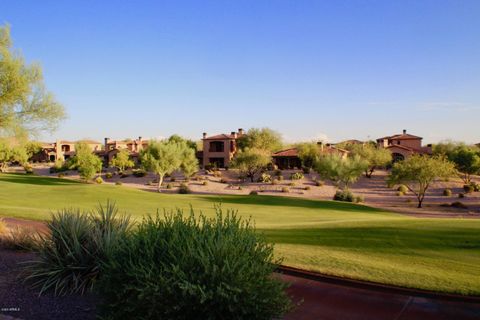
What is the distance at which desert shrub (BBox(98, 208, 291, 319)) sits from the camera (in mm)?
4688

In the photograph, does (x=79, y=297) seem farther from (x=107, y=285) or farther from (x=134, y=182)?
(x=134, y=182)

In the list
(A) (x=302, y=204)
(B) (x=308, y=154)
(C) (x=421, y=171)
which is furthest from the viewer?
(B) (x=308, y=154)

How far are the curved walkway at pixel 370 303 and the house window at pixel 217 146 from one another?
79.2 metres

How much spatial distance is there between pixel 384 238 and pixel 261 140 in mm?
70970

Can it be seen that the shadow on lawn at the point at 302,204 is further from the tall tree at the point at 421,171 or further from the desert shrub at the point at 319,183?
the desert shrub at the point at 319,183

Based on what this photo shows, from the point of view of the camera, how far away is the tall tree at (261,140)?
273ft

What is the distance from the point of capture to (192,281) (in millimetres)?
4797

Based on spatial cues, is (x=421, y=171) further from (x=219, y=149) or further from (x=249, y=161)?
(x=219, y=149)

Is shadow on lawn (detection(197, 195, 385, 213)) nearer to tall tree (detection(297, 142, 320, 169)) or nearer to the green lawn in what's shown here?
the green lawn

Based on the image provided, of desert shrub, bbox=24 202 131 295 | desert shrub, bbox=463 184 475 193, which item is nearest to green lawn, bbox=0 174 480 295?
desert shrub, bbox=24 202 131 295

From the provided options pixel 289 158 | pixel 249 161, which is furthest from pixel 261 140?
pixel 249 161

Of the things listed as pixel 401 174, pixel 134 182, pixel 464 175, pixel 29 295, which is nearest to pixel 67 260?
pixel 29 295

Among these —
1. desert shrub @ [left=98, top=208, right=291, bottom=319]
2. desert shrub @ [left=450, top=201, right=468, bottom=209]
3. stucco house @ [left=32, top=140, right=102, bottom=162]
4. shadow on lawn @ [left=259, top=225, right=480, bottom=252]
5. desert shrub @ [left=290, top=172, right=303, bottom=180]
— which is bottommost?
desert shrub @ [left=450, top=201, right=468, bottom=209]

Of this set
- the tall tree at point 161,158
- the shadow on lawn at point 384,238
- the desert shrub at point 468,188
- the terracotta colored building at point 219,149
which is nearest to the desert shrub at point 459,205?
the desert shrub at point 468,188
